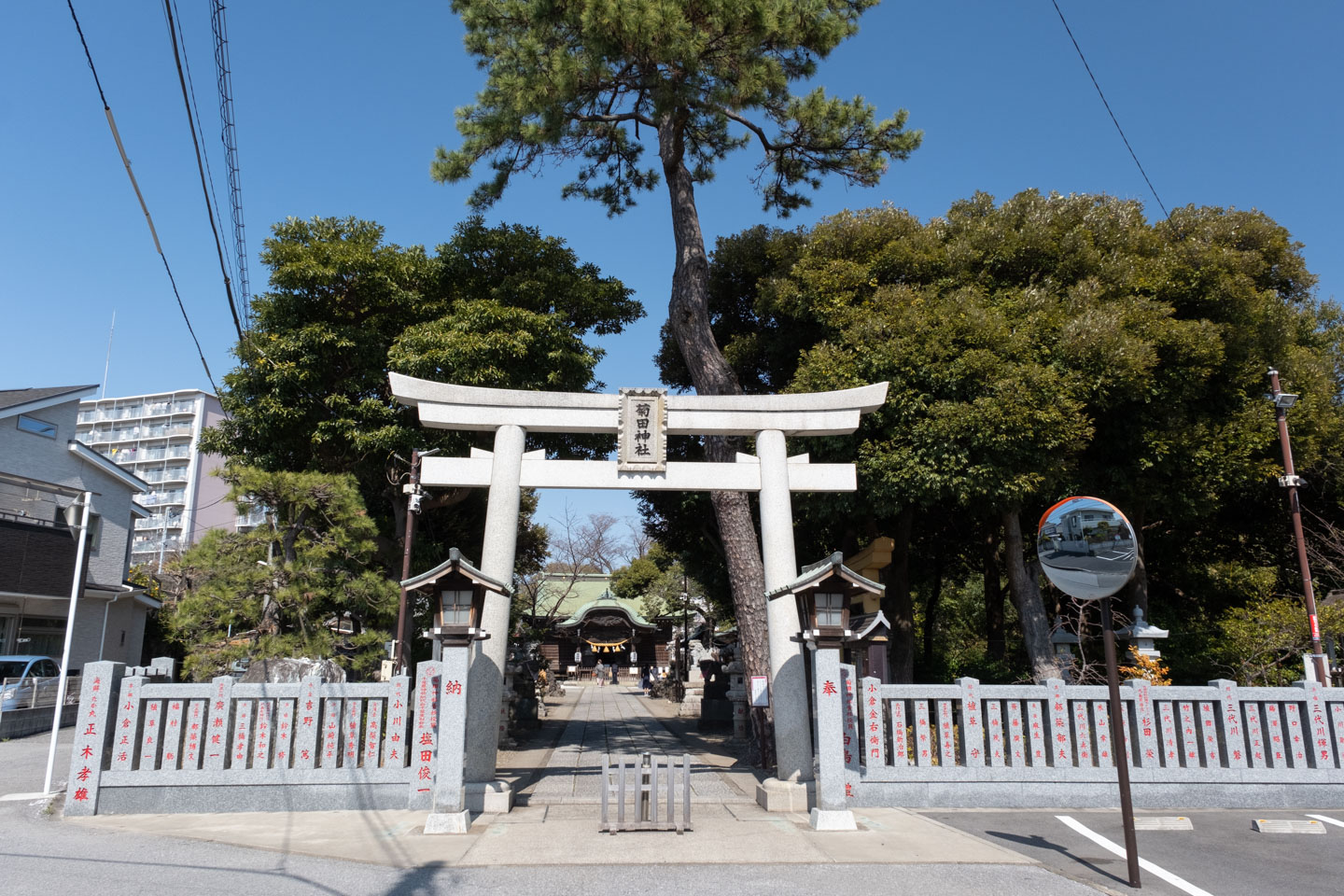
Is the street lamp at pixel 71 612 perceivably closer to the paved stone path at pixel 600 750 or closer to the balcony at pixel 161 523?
the paved stone path at pixel 600 750

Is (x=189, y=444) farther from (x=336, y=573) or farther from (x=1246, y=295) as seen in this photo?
(x=1246, y=295)

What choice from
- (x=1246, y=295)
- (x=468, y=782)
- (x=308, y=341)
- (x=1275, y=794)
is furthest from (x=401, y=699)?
(x=1246, y=295)

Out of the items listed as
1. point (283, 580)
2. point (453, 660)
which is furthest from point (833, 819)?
point (283, 580)

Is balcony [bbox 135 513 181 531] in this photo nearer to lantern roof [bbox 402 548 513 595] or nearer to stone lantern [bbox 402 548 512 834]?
lantern roof [bbox 402 548 513 595]

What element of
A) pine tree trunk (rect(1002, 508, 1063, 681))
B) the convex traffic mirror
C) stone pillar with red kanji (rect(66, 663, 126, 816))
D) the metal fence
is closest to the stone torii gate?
the metal fence

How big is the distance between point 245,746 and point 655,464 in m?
5.70

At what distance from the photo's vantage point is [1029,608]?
14109mm

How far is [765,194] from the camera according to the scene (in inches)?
651

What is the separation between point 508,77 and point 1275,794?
1478 cm

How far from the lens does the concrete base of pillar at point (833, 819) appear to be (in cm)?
777

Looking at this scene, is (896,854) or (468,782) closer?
(896,854)

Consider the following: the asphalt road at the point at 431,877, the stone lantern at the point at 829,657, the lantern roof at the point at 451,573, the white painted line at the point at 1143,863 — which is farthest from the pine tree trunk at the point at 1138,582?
the lantern roof at the point at 451,573

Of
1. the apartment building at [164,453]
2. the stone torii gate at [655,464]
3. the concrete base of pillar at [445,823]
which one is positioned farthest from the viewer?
the apartment building at [164,453]

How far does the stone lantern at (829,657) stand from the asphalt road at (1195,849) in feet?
4.74
